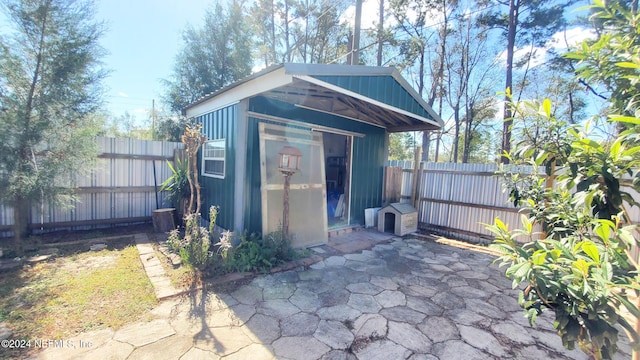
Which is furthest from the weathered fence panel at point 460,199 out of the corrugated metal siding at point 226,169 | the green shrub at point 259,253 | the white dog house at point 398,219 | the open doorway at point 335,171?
the corrugated metal siding at point 226,169

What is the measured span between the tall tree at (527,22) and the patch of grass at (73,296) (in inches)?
429

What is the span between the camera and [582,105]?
38.4 ft

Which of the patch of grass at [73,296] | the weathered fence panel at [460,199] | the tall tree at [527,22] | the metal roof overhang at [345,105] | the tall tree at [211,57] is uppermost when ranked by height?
the tall tree at [527,22]

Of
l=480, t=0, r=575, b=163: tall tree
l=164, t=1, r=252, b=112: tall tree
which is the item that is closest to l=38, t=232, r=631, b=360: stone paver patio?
l=164, t=1, r=252, b=112: tall tree

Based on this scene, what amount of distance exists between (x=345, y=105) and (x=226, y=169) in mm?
2321

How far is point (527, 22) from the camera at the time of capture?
977 centimetres

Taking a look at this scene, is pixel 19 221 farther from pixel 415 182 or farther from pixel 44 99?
pixel 415 182

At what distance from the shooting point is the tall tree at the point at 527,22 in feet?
30.7

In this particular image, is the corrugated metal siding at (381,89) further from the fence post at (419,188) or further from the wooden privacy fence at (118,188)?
the wooden privacy fence at (118,188)

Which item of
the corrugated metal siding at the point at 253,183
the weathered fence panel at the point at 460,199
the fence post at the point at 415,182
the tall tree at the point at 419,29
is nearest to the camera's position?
the corrugated metal siding at the point at 253,183

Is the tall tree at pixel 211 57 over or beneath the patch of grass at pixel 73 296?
over

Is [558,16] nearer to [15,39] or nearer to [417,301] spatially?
[417,301]

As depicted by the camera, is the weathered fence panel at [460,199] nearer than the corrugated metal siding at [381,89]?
No

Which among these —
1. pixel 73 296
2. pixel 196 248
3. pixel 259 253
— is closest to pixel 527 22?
pixel 259 253
